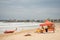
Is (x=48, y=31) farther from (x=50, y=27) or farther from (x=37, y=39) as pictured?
(x=37, y=39)

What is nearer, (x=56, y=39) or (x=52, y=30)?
(x=56, y=39)

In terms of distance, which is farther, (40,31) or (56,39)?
(40,31)

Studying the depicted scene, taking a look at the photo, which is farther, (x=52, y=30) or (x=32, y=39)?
(x=52, y=30)

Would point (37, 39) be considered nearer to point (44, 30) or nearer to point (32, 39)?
point (32, 39)

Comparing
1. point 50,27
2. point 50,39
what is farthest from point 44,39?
point 50,27

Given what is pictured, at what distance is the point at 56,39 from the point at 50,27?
2.84 metres

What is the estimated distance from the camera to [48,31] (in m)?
9.99

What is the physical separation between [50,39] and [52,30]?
10.2 ft

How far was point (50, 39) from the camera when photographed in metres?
6.78

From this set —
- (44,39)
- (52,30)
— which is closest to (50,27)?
(52,30)

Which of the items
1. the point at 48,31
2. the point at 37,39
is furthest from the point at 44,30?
the point at 37,39

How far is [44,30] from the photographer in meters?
9.84

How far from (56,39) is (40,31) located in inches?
115

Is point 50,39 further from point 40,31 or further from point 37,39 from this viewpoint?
point 40,31
